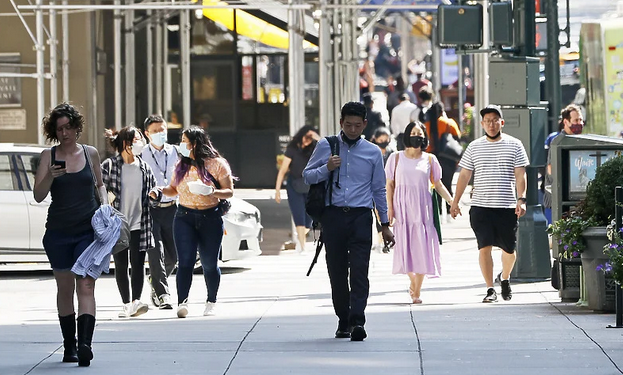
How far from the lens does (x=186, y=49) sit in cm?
2631

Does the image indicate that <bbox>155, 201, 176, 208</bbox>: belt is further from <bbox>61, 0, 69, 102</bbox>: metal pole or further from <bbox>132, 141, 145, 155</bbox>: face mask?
<bbox>61, 0, 69, 102</bbox>: metal pole

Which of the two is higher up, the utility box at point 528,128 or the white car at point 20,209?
the utility box at point 528,128

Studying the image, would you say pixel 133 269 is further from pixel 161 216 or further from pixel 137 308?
pixel 161 216

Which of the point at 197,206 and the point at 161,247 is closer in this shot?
the point at 197,206

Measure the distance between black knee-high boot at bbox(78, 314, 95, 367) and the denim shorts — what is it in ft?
1.14

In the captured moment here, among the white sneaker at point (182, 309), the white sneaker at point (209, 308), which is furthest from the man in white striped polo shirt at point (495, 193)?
the white sneaker at point (182, 309)

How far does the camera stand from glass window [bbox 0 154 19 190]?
1502 cm

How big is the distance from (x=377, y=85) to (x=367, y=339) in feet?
181

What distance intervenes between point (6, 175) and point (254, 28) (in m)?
12.0

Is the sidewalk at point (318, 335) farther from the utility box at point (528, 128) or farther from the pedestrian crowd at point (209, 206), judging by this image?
the utility box at point (528, 128)

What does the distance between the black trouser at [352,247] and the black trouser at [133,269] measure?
2261 mm

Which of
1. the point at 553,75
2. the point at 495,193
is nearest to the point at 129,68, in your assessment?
the point at 553,75

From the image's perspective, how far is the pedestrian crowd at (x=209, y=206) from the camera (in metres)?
8.75

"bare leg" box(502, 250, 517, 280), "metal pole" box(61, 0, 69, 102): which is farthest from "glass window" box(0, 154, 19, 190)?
"metal pole" box(61, 0, 69, 102)
